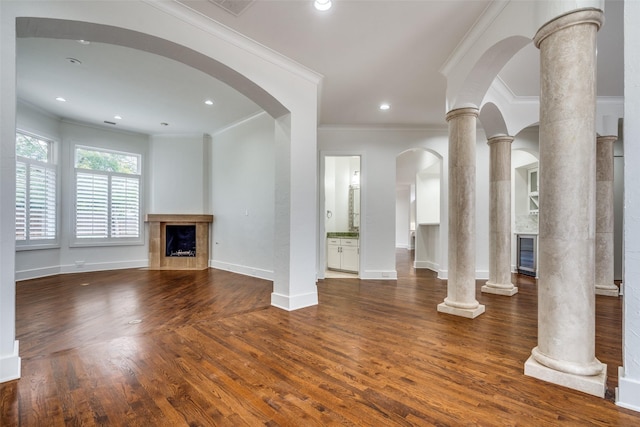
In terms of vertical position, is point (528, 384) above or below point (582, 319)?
below

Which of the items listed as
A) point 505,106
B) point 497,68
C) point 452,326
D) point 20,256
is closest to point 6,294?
point 452,326

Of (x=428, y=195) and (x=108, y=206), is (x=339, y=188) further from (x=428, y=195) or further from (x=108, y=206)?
(x=108, y=206)

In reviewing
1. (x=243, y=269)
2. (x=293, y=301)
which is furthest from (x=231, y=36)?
(x=243, y=269)

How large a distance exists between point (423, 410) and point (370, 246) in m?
4.21

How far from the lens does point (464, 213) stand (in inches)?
136

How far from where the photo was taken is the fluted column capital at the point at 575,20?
190cm

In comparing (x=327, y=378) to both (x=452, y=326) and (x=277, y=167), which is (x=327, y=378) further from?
(x=277, y=167)

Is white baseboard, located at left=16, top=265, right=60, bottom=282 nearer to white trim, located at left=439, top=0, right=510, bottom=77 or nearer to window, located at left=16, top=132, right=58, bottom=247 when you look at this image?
window, located at left=16, top=132, right=58, bottom=247

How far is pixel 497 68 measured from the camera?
309 centimetres

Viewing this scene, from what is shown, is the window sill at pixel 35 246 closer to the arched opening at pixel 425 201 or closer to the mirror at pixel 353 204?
the mirror at pixel 353 204

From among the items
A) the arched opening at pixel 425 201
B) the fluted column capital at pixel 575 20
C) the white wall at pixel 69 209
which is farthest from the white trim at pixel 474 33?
the white wall at pixel 69 209

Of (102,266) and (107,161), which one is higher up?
(107,161)

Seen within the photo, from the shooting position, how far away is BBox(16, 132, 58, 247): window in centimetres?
541

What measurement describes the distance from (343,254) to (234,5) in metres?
5.02
